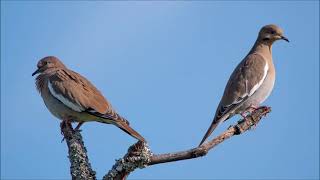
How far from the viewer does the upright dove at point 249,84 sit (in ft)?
30.0

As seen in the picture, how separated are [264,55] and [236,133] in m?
3.82

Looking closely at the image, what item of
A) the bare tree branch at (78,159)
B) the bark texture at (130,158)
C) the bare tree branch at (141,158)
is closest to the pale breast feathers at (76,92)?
the bare tree branch at (78,159)

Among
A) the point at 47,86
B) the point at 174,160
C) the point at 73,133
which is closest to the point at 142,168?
the point at 174,160

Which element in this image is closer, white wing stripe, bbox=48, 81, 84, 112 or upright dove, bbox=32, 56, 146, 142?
upright dove, bbox=32, 56, 146, 142

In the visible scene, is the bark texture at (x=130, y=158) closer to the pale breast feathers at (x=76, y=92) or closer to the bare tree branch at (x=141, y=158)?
the bare tree branch at (x=141, y=158)

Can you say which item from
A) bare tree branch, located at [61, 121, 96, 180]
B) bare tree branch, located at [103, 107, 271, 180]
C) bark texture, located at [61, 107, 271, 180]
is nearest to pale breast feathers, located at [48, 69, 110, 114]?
bare tree branch, located at [61, 121, 96, 180]

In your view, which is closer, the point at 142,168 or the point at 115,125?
the point at 142,168

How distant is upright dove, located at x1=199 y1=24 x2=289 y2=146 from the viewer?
360 inches

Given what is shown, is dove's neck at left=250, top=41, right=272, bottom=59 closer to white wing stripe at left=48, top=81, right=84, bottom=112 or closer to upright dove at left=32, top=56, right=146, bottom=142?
upright dove at left=32, top=56, right=146, bottom=142

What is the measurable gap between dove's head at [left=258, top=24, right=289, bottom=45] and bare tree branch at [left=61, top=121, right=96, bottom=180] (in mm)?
5083

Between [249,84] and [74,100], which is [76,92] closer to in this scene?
[74,100]

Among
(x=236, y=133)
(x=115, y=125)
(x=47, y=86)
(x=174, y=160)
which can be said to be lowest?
(x=174, y=160)

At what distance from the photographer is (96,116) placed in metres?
8.30

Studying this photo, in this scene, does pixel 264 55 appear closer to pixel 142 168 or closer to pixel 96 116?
pixel 96 116
